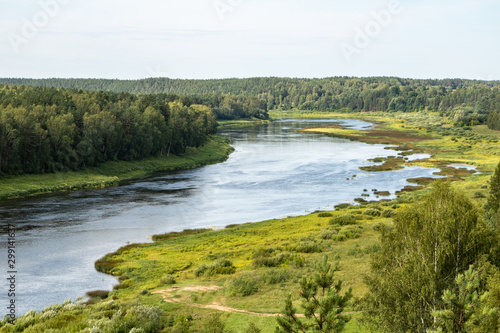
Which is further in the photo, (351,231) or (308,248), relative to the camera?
(351,231)

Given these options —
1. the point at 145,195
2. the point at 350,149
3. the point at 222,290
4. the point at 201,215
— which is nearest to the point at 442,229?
the point at 222,290

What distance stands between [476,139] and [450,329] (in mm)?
142596

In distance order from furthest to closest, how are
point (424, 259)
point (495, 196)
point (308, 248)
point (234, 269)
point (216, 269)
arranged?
1. point (308, 248)
2. point (495, 196)
3. point (234, 269)
4. point (216, 269)
5. point (424, 259)

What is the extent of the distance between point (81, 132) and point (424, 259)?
80915 millimetres

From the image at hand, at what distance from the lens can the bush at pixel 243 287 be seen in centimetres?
2659

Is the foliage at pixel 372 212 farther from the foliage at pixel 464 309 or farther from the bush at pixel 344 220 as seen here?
the foliage at pixel 464 309

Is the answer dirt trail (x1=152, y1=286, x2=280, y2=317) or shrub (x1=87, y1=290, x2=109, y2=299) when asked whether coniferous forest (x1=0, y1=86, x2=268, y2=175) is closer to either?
shrub (x1=87, y1=290, x2=109, y2=299)

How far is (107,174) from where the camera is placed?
8169cm

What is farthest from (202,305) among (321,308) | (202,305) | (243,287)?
(321,308)

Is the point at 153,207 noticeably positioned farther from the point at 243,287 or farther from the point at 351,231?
the point at 243,287

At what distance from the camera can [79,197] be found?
216 feet

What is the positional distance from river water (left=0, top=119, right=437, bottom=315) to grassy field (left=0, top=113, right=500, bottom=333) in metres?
3.41

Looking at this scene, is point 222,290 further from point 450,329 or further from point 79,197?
point 79,197

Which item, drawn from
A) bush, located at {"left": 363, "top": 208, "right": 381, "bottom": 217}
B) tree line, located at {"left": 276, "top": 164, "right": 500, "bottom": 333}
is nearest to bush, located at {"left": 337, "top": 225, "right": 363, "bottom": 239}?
bush, located at {"left": 363, "top": 208, "right": 381, "bottom": 217}
